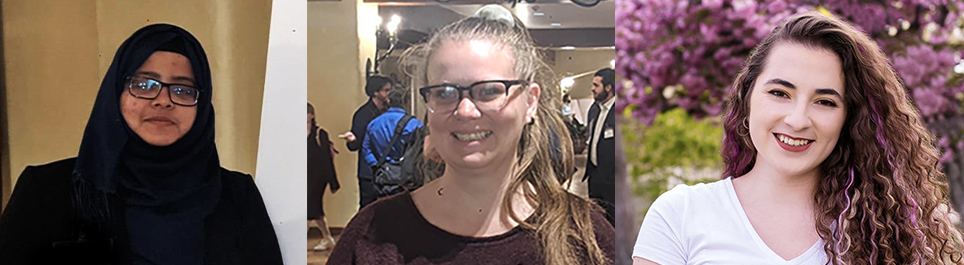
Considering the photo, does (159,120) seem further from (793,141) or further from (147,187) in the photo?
(793,141)

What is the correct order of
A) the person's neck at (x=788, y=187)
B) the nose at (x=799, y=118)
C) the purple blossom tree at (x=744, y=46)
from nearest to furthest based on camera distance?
the nose at (x=799, y=118)
the person's neck at (x=788, y=187)
the purple blossom tree at (x=744, y=46)

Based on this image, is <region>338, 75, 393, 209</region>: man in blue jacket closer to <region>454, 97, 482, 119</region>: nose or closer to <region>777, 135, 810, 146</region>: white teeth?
<region>454, 97, 482, 119</region>: nose

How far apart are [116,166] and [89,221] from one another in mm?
161

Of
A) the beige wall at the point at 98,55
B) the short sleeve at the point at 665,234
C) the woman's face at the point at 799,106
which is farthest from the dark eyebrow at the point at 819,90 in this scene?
the beige wall at the point at 98,55

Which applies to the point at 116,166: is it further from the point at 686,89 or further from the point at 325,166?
the point at 686,89

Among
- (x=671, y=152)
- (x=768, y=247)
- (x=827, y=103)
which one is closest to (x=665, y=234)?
(x=768, y=247)

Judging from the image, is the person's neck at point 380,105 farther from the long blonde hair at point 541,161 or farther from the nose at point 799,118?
the nose at point 799,118

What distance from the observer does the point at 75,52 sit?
92.3 inches

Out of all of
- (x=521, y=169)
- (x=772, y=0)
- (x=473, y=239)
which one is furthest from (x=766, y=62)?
(x=772, y=0)

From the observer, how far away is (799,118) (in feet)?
6.13

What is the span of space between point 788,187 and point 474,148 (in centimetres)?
78

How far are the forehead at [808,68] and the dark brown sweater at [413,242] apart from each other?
67cm

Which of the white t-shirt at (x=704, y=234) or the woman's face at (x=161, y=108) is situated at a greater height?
the woman's face at (x=161, y=108)

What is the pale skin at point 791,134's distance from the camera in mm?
1887
